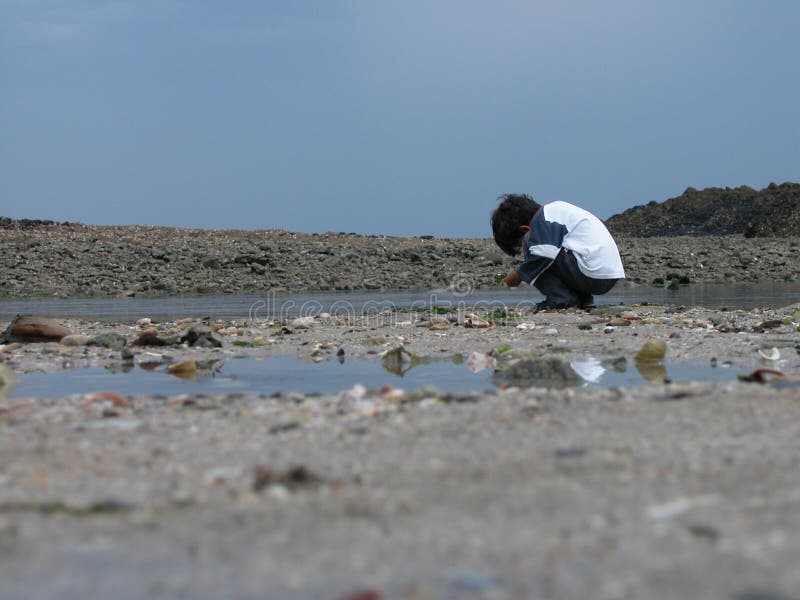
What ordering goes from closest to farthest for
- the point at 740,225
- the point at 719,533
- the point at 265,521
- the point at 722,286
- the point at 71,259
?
the point at 719,533
the point at 265,521
the point at 722,286
the point at 71,259
the point at 740,225

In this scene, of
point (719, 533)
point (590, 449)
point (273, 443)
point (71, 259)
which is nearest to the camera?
point (719, 533)

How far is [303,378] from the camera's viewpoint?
212 inches

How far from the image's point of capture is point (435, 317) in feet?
30.8

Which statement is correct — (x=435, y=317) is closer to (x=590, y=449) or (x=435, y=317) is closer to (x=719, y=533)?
(x=590, y=449)

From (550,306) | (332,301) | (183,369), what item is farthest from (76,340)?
(332,301)

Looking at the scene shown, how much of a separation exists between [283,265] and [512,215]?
9846mm

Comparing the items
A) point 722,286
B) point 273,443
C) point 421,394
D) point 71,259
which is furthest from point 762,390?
point 71,259

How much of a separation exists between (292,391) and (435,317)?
184 inches

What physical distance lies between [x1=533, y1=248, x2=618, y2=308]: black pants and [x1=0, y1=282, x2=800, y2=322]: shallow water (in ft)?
5.81

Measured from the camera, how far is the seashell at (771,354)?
18.8ft

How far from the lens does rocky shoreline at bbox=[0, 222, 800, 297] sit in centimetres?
1719

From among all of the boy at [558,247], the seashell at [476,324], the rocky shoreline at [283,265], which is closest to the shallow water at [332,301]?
the rocky shoreline at [283,265]

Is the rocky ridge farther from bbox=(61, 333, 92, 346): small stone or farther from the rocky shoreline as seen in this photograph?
bbox=(61, 333, 92, 346): small stone

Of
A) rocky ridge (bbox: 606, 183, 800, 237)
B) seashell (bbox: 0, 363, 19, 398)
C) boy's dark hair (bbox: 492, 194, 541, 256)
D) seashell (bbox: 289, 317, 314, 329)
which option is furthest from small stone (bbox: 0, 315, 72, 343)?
rocky ridge (bbox: 606, 183, 800, 237)
